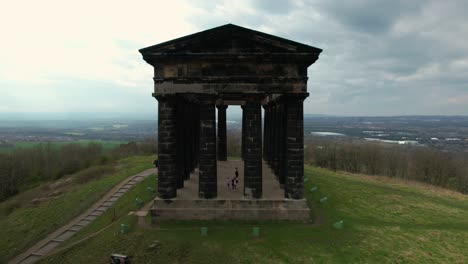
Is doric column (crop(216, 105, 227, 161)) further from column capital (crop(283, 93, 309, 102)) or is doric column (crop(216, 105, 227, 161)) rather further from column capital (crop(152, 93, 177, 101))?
column capital (crop(283, 93, 309, 102))

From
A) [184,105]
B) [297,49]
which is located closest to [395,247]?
[297,49]

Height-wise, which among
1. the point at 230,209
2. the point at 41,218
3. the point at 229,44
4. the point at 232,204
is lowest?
the point at 41,218

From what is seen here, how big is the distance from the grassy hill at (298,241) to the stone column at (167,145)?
235cm

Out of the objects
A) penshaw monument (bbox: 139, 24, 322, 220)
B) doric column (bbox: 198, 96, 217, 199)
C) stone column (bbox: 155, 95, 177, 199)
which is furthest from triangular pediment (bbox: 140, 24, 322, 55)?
doric column (bbox: 198, 96, 217, 199)

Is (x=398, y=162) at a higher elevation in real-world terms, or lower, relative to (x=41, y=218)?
higher

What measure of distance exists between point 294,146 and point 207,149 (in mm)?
5574

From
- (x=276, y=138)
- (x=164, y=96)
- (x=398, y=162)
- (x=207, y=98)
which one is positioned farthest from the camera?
(x=398, y=162)

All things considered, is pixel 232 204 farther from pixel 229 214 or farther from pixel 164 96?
pixel 164 96

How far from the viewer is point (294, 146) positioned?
59.3 ft

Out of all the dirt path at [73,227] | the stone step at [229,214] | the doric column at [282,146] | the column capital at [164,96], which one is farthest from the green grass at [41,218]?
the doric column at [282,146]

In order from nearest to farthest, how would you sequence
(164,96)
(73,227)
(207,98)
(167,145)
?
(164,96) → (207,98) → (167,145) → (73,227)

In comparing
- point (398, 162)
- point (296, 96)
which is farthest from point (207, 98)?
point (398, 162)

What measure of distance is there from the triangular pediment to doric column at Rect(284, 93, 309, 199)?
3033 millimetres

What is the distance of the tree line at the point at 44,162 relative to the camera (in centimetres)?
4484
